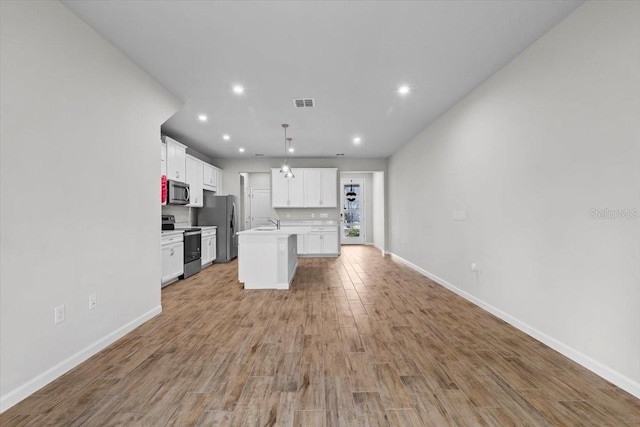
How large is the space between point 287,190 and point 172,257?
139 inches

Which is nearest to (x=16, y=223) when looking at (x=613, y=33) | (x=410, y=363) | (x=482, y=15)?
(x=410, y=363)

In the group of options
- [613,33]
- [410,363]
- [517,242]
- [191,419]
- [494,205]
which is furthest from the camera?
[494,205]

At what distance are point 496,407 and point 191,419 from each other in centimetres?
177

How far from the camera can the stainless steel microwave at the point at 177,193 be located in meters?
5.07

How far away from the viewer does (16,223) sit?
5.93 feet

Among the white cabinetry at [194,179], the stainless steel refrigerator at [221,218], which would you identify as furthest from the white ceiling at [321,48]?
the stainless steel refrigerator at [221,218]

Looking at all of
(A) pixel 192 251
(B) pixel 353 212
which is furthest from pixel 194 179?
(B) pixel 353 212

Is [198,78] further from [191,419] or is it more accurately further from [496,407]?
[496,407]

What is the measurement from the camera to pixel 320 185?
25.0 feet

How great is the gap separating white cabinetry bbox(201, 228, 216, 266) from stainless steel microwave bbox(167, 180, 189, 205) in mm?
800

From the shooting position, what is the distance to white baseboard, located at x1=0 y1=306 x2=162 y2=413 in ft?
5.73

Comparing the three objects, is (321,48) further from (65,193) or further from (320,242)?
(320,242)

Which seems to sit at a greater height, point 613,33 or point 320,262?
point 613,33

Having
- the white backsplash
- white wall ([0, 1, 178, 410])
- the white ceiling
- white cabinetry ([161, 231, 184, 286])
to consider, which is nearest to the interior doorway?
the white backsplash
